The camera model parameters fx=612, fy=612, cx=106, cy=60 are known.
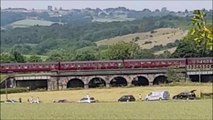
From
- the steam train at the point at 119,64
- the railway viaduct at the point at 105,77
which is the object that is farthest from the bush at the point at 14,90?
the steam train at the point at 119,64

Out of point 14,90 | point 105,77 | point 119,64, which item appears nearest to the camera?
point 14,90

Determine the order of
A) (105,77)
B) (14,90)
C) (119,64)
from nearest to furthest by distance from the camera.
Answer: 1. (14,90)
2. (105,77)
3. (119,64)

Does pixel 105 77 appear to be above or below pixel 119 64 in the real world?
below

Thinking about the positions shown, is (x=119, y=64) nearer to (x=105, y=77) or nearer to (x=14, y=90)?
(x=105, y=77)

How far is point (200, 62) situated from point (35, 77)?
2658cm

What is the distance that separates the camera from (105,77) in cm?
9738

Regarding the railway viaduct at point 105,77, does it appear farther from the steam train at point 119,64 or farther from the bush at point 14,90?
the bush at point 14,90

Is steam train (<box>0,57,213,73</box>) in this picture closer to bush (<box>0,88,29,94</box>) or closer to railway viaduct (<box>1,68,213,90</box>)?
railway viaduct (<box>1,68,213,90</box>)

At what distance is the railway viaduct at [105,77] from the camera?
9431 cm

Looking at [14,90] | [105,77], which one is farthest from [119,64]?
[14,90]

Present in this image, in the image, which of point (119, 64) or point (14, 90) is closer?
point (14, 90)

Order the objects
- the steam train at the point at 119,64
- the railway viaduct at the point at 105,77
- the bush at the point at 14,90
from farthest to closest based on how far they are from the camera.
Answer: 1. the steam train at the point at 119,64
2. the railway viaduct at the point at 105,77
3. the bush at the point at 14,90

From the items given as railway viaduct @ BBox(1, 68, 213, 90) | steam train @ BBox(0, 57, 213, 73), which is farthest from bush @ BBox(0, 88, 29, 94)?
steam train @ BBox(0, 57, 213, 73)

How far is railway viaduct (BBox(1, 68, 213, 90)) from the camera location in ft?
309
